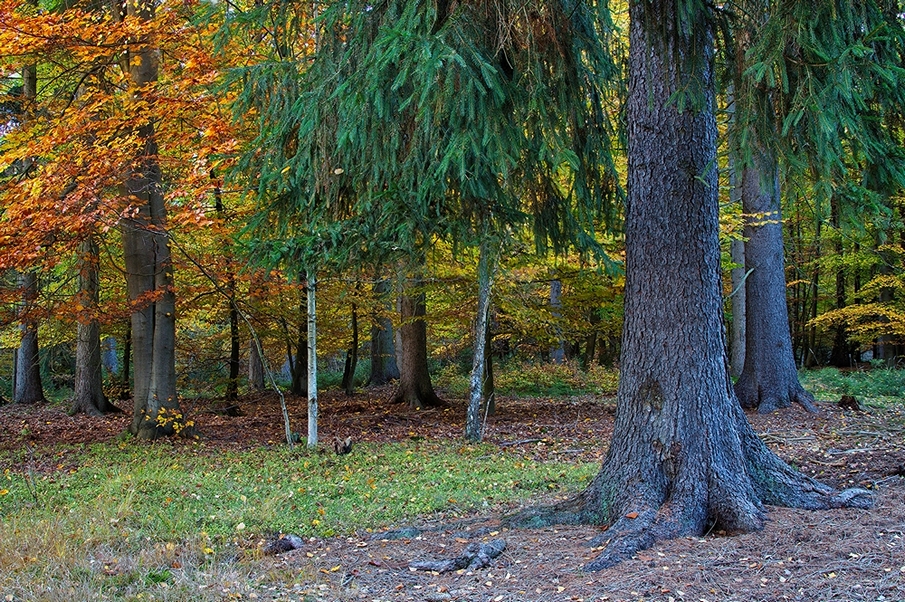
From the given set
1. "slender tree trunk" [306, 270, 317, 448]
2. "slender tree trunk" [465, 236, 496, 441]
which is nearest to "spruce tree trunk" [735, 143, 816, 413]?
"slender tree trunk" [465, 236, 496, 441]

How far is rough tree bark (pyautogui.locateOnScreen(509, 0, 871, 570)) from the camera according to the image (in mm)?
4777

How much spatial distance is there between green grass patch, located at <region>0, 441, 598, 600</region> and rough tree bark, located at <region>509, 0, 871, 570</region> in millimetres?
2051

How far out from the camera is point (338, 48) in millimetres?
5742

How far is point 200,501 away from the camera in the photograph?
21.4ft

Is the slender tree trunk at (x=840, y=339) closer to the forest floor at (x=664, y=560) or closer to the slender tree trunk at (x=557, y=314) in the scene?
the slender tree trunk at (x=557, y=314)

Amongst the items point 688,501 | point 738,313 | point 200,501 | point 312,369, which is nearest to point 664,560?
point 688,501

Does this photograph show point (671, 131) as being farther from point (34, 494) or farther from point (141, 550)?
point (34, 494)

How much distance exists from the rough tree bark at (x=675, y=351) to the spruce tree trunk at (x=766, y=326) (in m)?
6.25

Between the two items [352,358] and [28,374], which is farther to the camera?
[28,374]

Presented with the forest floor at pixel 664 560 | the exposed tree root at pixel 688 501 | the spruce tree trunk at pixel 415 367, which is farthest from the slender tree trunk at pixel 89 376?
the exposed tree root at pixel 688 501

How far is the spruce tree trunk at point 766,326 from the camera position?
11.0m

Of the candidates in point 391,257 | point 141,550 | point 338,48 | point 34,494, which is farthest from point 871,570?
point 34,494

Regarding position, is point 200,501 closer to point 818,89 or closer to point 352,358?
point 818,89

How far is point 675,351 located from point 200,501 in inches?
182
